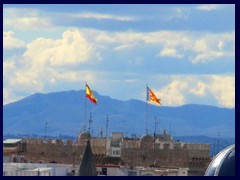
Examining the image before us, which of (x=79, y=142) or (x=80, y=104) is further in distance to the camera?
(x=80, y=104)

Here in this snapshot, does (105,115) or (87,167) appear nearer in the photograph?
(87,167)

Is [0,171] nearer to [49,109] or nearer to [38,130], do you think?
[38,130]

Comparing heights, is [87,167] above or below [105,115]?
below

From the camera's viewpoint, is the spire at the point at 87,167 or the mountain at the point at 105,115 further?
the mountain at the point at 105,115

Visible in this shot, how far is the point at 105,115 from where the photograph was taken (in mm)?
99000

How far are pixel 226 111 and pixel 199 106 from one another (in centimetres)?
751

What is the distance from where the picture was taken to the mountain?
9388cm

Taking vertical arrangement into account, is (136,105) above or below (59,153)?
above

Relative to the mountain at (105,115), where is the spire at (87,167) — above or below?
below

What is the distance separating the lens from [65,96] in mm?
110250

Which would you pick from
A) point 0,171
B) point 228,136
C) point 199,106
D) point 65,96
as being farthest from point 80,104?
point 0,171

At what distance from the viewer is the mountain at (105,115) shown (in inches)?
3696

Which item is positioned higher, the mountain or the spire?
the mountain

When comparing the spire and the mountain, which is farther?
the mountain
